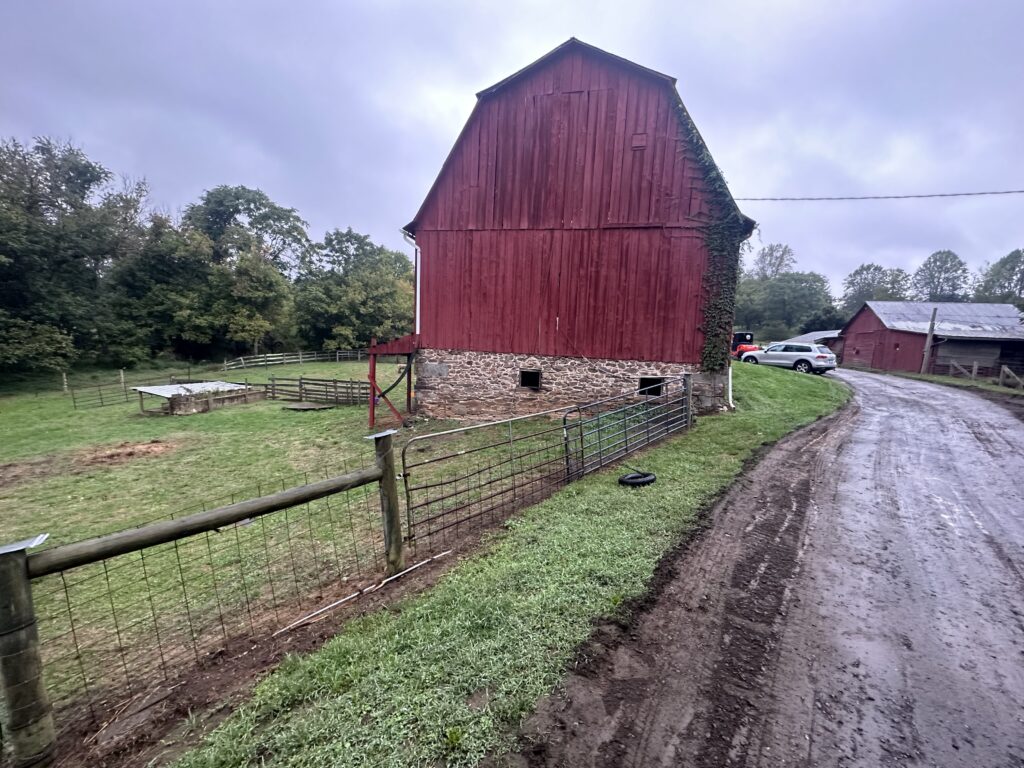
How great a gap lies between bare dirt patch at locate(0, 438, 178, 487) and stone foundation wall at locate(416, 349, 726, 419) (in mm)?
6930

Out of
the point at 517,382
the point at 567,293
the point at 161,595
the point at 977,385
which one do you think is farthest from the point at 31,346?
the point at 977,385

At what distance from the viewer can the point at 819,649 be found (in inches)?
111

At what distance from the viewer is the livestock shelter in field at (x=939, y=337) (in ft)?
74.0

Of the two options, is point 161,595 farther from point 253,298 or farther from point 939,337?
point 253,298

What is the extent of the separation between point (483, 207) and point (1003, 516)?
1150cm

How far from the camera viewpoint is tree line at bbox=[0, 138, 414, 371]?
24.9m

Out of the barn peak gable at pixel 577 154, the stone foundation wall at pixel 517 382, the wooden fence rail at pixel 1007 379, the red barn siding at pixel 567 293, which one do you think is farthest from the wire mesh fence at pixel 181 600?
the wooden fence rail at pixel 1007 379

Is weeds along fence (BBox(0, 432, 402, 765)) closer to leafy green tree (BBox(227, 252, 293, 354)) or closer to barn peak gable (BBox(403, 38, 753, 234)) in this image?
barn peak gable (BBox(403, 38, 753, 234))

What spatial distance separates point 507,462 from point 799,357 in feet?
68.2

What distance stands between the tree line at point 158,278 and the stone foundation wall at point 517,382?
82.6 feet

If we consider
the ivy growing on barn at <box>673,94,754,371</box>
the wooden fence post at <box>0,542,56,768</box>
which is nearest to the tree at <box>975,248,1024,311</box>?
the ivy growing on barn at <box>673,94,754,371</box>

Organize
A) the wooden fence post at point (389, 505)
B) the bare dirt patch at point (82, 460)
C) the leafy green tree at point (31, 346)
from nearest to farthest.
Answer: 1. the wooden fence post at point (389, 505)
2. the bare dirt patch at point (82, 460)
3. the leafy green tree at point (31, 346)

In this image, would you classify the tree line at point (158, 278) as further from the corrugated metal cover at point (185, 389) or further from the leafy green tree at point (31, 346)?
the corrugated metal cover at point (185, 389)

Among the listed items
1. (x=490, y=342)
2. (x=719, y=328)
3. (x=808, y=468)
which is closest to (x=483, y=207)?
(x=490, y=342)
